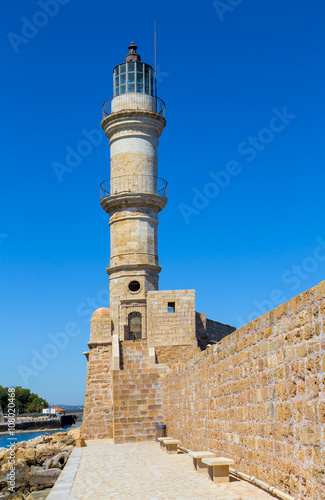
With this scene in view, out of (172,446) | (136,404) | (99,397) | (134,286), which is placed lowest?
(172,446)

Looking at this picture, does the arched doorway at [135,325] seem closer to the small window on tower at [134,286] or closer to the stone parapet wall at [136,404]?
the small window on tower at [134,286]

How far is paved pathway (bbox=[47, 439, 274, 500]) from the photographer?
21.4 ft

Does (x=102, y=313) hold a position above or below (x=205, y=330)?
above

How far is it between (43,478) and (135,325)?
27.0 ft

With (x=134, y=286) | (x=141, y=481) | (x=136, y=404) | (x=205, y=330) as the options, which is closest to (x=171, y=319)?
(x=205, y=330)

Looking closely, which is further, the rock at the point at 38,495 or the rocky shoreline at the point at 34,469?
the rocky shoreline at the point at 34,469

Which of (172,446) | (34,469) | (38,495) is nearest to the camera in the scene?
(172,446)

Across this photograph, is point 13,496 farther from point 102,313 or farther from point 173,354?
point 102,313

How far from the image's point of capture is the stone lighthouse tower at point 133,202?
72.7ft

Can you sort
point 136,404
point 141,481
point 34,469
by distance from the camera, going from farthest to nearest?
1. point 34,469
2. point 136,404
3. point 141,481

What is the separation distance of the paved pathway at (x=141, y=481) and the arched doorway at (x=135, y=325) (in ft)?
33.1

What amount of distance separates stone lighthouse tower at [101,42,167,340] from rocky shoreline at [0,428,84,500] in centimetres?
529

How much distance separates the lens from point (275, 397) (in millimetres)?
5852

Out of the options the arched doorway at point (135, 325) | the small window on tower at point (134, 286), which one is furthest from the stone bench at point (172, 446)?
the small window on tower at point (134, 286)
